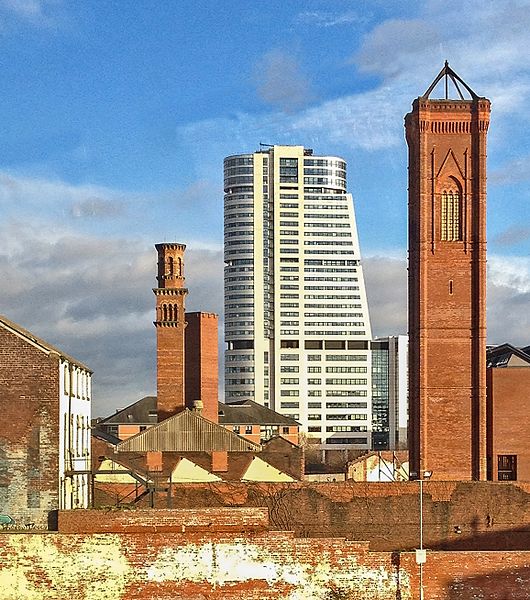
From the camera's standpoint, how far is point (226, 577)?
2922cm

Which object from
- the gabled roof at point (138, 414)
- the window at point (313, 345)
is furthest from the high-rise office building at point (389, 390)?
the gabled roof at point (138, 414)

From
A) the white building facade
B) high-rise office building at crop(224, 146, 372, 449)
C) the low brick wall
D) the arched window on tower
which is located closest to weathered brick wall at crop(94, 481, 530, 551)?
the white building facade

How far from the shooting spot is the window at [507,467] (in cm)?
4975

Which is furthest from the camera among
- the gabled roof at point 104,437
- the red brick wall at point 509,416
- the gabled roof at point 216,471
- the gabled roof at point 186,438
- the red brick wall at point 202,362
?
the red brick wall at point 202,362

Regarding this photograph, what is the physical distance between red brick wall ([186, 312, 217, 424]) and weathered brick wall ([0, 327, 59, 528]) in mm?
27083

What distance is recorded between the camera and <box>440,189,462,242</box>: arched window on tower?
50.6 m

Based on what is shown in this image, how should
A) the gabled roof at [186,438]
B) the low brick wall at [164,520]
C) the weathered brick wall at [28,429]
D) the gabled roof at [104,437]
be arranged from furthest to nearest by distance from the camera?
the gabled roof at [104,437], the gabled roof at [186,438], the weathered brick wall at [28,429], the low brick wall at [164,520]

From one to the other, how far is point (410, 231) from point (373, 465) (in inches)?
965

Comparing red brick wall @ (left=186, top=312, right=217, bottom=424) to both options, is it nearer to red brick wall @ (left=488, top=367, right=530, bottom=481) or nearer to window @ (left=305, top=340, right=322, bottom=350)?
red brick wall @ (left=488, top=367, right=530, bottom=481)

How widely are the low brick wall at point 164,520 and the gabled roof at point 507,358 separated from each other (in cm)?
2349

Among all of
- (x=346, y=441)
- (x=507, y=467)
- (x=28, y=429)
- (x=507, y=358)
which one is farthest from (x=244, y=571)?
(x=346, y=441)

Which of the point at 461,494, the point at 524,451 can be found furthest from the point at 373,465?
the point at 461,494

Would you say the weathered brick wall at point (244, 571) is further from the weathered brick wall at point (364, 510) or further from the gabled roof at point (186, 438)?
the gabled roof at point (186, 438)

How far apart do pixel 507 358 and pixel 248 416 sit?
34.0 meters
